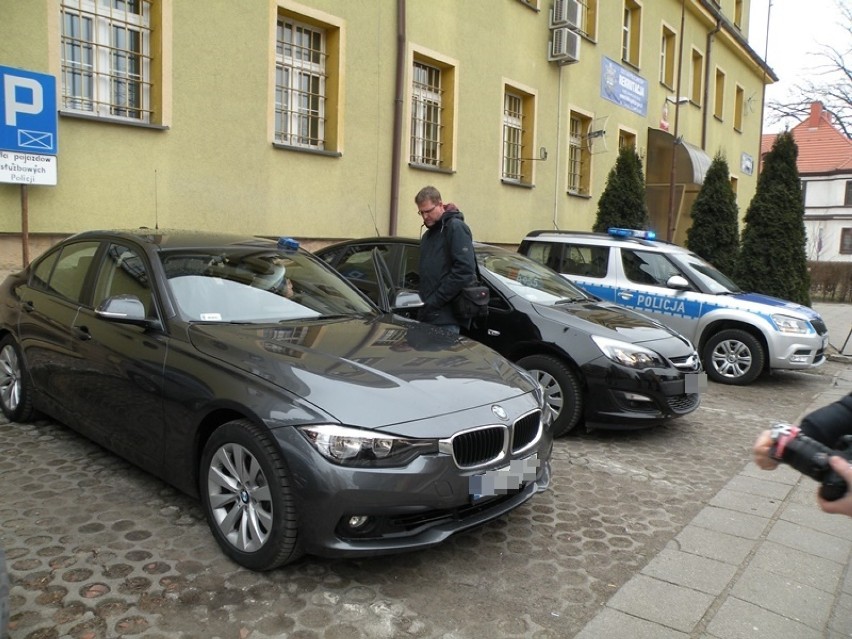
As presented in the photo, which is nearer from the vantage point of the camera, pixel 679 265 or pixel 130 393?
pixel 130 393

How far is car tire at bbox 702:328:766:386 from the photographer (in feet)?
27.7

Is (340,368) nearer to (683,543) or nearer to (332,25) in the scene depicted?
(683,543)

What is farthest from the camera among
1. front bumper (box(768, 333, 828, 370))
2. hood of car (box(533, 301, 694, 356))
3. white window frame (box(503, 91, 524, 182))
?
white window frame (box(503, 91, 524, 182))

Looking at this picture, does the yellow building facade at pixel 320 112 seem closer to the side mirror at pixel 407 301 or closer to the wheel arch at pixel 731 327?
the side mirror at pixel 407 301

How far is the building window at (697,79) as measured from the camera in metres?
22.2

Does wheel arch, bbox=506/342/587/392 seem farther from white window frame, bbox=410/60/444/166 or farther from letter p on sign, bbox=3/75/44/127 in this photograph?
white window frame, bbox=410/60/444/166

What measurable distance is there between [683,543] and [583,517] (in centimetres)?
56

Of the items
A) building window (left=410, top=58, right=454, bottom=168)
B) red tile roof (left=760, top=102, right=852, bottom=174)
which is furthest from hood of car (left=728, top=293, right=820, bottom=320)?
red tile roof (left=760, top=102, right=852, bottom=174)

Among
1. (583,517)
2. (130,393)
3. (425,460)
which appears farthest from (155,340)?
(583,517)

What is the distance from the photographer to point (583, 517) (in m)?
4.15

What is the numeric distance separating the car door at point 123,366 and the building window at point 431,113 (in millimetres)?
7675

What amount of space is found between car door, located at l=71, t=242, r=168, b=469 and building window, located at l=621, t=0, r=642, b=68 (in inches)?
645

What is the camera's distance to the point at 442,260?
563cm

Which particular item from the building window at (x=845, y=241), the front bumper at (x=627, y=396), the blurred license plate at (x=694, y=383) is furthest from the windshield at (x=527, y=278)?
the building window at (x=845, y=241)
